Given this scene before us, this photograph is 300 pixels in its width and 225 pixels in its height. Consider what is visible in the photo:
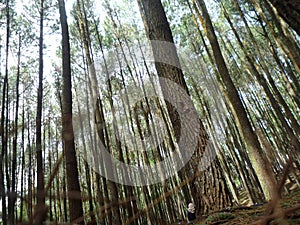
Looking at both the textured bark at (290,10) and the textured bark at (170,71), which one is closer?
the textured bark at (290,10)

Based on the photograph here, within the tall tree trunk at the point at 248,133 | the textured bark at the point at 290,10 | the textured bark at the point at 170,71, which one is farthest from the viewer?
the tall tree trunk at the point at 248,133

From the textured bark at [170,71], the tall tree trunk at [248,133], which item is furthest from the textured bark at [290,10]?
the tall tree trunk at [248,133]

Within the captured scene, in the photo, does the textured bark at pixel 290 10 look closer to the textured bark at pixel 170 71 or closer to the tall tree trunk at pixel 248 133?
the textured bark at pixel 170 71

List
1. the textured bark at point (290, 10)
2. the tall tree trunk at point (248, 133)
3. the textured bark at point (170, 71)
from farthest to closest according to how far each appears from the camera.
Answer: the tall tree trunk at point (248, 133)
the textured bark at point (170, 71)
the textured bark at point (290, 10)

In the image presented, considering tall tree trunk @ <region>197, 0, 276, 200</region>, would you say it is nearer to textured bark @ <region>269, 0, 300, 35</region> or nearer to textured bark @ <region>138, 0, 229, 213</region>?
textured bark @ <region>138, 0, 229, 213</region>

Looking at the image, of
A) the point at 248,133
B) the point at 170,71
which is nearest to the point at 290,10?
the point at 170,71

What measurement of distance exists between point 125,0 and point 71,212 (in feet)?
31.3

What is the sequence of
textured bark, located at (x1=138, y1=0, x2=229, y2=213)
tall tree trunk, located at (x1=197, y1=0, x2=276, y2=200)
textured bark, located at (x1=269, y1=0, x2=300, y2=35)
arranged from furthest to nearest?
tall tree trunk, located at (x1=197, y1=0, x2=276, y2=200) < textured bark, located at (x1=138, y1=0, x2=229, y2=213) < textured bark, located at (x1=269, y1=0, x2=300, y2=35)

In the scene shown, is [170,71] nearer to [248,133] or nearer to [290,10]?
[290,10]

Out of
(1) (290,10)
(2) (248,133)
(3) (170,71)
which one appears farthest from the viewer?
(2) (248,133)

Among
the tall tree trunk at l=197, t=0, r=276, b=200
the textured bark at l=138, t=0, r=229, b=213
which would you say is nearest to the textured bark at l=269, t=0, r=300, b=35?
the textured bark at l=138, t=0, r=229, b=213

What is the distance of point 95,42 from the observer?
30.8ft

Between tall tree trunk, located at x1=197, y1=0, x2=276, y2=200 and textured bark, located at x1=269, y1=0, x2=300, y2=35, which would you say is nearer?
textured bark, located at x1=269, y1=0, x2=300, y2=35

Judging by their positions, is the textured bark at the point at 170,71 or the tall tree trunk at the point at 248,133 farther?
the tall tree trunk at the point at 248,133
